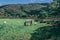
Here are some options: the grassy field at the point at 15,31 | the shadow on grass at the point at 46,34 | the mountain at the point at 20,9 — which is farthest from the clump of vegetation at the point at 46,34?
the mountain at the point at 20,9

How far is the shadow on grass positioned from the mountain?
1990mm

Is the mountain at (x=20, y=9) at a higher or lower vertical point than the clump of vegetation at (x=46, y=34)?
higher

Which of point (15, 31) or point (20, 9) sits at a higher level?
point (20, 9)

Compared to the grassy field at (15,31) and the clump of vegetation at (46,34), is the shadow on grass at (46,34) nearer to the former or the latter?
the clump of vegetation at (46,34)

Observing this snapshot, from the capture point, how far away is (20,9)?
8.95 meters

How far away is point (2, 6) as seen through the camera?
28.2 ft

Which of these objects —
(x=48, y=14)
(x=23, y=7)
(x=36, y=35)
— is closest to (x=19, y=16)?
(x=23, y=7)

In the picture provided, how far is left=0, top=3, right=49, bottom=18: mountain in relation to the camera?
8547 millimetres

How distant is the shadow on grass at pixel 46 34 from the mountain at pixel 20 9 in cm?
199

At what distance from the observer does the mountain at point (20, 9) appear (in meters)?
8.55

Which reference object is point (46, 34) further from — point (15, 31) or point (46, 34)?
point (15, 31)

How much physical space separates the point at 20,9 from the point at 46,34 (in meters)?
3.01

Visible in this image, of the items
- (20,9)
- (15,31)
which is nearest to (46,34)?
(15,31)

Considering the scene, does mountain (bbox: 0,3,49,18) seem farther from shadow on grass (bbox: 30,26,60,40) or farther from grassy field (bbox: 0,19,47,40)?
shadow on grass (bbox: 30,26,60,40)
